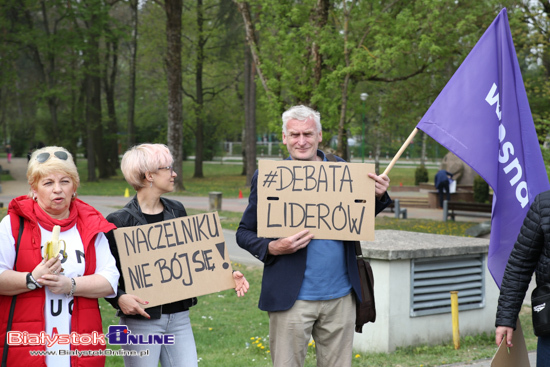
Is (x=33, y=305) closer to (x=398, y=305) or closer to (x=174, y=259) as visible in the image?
(x=174, y=259)

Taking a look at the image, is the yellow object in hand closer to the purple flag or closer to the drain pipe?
the purple flag

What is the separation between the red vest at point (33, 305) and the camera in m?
3.17

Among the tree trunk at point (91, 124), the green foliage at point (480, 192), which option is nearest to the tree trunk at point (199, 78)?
the tree trunk at point (91, 124)

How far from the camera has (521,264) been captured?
3590mm

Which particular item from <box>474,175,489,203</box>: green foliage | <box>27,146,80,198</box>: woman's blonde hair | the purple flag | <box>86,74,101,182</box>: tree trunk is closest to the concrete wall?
the purple flag

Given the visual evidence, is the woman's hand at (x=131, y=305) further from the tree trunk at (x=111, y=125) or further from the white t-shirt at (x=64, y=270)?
the tree trunk at (x=111, y=125)

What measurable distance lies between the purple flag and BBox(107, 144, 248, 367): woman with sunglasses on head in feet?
6.01

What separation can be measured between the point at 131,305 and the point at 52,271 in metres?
0.62

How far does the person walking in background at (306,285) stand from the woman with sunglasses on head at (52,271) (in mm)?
932

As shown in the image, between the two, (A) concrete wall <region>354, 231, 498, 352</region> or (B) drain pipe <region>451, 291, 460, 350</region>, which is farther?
(B) drain pipe <region>451, 291, 460, 350</region>

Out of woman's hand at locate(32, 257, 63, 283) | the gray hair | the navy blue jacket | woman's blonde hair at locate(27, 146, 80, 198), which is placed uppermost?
the gray hair

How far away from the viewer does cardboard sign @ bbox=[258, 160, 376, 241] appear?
153 inches

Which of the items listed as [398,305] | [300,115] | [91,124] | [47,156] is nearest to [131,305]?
[47,156]

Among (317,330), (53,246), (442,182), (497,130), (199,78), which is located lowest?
(442,182)
